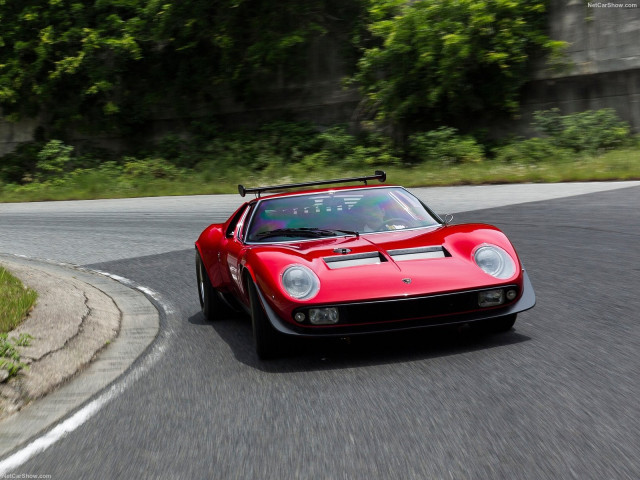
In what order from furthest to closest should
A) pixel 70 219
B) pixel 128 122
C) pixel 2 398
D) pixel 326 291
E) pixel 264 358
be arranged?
pixel 128 122 → pixel 70 219 → pixel 264 358 → pixel 326 291 → pixel 2 398

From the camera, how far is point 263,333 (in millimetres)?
4914

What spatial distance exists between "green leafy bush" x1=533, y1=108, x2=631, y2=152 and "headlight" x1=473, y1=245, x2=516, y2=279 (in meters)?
15.6

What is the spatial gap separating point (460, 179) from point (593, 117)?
14.8 feet

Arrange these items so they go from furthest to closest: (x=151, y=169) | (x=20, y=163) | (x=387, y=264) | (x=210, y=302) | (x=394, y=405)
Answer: (x=20, y=163) < (x=151, y=169) < (x=210, y=302) < (x=387, y=264) < (x=394, y=405)

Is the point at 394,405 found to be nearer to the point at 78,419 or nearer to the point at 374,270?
the point at 374,270

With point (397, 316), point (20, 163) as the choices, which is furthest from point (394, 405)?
point (20, 163)

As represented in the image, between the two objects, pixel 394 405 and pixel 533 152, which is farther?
pixel 533 152

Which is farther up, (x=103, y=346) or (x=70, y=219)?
(x=103, y=346)

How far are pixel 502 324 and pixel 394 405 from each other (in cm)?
148

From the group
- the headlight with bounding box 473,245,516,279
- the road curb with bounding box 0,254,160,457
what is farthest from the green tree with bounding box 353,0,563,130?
the headlight with bounding box 473,245,516,279

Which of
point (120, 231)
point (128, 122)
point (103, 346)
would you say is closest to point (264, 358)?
point (103, 346)

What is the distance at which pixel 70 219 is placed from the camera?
56.1 feet

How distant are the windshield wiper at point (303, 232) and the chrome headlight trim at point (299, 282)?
2.70ft

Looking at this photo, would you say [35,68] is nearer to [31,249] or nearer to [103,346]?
[31,249]
